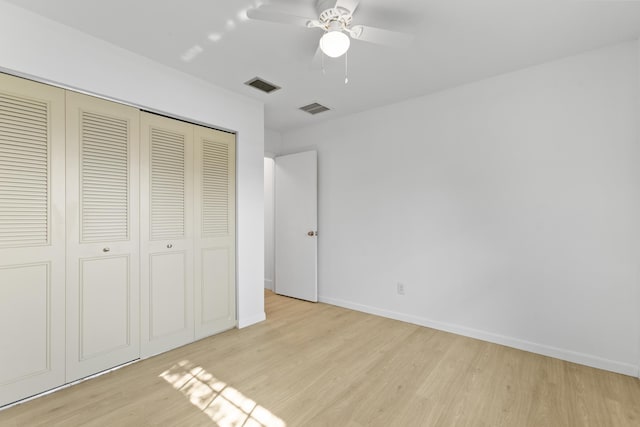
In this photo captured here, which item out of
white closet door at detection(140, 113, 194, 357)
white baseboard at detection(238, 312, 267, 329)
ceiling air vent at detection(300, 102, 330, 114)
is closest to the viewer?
white closet door at detection(140, 113, 194, 357)

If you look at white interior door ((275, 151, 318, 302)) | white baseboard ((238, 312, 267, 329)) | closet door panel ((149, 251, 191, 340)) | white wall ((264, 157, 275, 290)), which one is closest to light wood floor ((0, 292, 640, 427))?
closet door panel ((149, 251, 191, 340))

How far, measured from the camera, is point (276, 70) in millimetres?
2662

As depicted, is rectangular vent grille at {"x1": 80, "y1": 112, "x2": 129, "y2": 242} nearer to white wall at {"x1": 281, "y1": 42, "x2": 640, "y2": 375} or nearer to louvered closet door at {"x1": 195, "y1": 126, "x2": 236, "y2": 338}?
louvered closet door at {"x1": 195, "y1": 126, "x2": 236, "y2": 338}

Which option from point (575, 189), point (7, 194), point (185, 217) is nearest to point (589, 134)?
point (575, 189)

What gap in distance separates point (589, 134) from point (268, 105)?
313cm

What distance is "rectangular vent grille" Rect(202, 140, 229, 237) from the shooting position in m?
2.91

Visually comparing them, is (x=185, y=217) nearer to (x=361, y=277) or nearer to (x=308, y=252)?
(x=308, y=252)

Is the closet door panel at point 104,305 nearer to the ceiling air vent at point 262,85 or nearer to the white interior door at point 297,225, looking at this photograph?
the ceiling air vent at point 262,85

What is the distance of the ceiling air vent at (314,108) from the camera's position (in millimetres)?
3508

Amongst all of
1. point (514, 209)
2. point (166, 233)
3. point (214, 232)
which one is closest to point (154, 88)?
point (166, 233)

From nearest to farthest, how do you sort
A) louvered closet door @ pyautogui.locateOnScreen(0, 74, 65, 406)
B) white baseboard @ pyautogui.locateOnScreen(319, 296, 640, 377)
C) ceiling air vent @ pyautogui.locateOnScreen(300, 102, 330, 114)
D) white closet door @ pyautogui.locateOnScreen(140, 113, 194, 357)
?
louvered closet door @ pyautogui.locateOnScreen(0, 74, 65, 406)
white baseboard @ pyautogui.locateOnScreen(319, 296, 640, 377)
white closet door @ pyautogui.locateOnScreen(140, 113, 194, 357)
ceiling air vent @ pyautogui.locateOnScreen(300, 102, 330, 114)

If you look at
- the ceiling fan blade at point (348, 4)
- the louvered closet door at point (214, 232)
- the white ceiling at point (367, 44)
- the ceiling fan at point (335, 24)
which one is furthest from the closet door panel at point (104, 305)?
the ceiling fan blade at point (348, 4)

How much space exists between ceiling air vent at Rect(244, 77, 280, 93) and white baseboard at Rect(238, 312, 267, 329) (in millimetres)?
2492

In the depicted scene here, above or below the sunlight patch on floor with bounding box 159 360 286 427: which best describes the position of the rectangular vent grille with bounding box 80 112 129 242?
above
